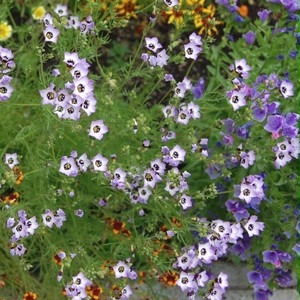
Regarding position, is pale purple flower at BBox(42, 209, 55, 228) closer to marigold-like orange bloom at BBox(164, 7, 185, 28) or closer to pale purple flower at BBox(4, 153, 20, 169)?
pale purple flower at BBox(4, 153, 20, 169)

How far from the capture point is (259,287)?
8.22ft

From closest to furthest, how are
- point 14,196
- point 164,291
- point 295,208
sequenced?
point 14,196, point 295,208, point 164,291

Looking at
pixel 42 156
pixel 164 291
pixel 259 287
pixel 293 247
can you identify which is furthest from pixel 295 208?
pixel 42 156

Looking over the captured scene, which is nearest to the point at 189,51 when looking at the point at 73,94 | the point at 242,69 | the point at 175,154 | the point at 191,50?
the point at 191,50

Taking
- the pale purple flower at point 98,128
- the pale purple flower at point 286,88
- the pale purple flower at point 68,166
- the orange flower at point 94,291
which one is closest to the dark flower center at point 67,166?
the pale purple flower at point 68,166

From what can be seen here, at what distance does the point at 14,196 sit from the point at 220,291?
788 millimetres

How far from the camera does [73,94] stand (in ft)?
6.51

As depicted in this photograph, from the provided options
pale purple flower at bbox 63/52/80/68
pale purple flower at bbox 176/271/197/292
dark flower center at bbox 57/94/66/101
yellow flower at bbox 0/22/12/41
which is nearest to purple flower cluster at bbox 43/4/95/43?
pale purple flower at bbox 63/52/80/68

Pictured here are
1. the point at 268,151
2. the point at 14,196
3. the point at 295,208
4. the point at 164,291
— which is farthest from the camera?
the point at 164,291

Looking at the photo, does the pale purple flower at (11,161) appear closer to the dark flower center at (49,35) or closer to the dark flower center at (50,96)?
the dark flower center at (50,96)

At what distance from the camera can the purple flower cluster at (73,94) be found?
6.45ft

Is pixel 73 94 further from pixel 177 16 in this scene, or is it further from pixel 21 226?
pixel 177 16

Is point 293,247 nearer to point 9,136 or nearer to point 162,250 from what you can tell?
point 162,250

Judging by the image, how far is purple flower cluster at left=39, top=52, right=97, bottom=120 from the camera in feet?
6.45
